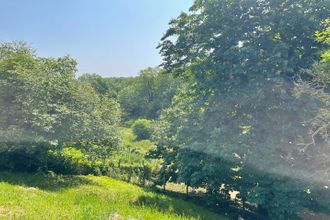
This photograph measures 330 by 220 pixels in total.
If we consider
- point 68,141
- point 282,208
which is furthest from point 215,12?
point 68,141

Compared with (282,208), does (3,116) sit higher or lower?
higher

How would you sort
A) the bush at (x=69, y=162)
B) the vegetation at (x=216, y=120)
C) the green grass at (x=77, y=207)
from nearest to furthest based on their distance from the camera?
the green grass at (x=77, y=207) → the vegetation at (x=216, y=120) → the bush at (x=69, y=162)

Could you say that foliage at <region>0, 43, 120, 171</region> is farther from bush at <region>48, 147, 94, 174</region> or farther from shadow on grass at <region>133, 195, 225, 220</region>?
shadow on grass at <region>133, 195, 225, 220</region>

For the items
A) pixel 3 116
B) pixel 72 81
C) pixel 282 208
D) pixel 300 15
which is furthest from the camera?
pixel 72 81

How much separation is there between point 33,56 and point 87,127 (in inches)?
201

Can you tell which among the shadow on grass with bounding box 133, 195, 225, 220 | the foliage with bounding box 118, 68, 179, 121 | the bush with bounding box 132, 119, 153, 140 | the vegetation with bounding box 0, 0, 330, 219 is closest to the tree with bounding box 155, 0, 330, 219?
the vegetation with bounding box 0, 0, 330, 219

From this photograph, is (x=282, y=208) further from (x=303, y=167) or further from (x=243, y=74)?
(x=243, y=74)

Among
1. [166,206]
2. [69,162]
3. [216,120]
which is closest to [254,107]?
[216,120]

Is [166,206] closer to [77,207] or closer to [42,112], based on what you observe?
[77,207]

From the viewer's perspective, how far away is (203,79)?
12.1m

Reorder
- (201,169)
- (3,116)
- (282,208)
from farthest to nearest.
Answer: (3,116)
(201,169)
(282,208)

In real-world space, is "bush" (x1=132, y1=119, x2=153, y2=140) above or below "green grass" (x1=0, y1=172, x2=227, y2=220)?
above

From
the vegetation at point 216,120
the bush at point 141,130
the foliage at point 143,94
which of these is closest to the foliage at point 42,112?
the vegetation at point 216,120

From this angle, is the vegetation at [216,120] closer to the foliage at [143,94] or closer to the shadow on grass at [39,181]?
the shadow on grass at [39,181]
